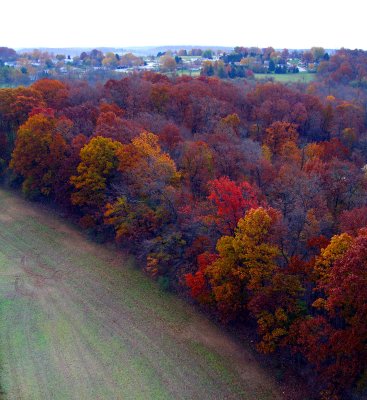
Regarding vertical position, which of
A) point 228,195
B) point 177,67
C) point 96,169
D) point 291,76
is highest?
→ point 177,67

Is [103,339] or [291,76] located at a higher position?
[291,76]

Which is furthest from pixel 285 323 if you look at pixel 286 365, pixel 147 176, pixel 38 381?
pixel 147 176

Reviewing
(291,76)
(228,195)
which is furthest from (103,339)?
(291,76)

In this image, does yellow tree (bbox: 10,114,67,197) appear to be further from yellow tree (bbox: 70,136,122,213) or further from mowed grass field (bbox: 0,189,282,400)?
mowed grass field (bbox: 0,189,282,400)

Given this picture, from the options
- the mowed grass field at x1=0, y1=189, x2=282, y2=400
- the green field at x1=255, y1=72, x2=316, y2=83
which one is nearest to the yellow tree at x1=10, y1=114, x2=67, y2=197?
the mowed grass field at x1=0, y1=189, x2=282, y2=400

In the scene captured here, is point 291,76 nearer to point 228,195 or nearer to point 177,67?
point 177,67
